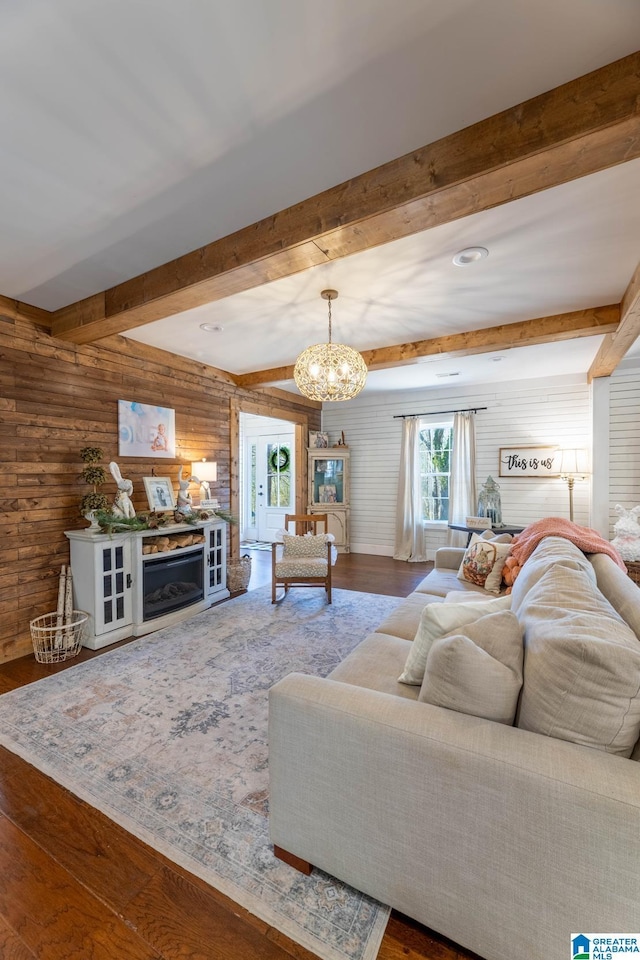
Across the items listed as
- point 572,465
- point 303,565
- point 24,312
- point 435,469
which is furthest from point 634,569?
point 24,312

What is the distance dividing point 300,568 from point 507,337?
9.48 ft

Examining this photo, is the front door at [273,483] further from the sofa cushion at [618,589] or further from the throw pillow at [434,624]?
the throw pillow at [434,624]

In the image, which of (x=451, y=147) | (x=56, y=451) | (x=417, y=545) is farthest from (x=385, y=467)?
(x=451, y=147)

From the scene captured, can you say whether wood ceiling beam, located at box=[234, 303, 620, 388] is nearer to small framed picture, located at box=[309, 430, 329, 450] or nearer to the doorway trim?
the doorway trim

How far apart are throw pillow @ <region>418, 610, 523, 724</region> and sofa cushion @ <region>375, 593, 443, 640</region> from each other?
3.24 ft

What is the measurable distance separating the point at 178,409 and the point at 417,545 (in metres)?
4.05

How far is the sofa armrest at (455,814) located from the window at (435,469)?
5.30 m

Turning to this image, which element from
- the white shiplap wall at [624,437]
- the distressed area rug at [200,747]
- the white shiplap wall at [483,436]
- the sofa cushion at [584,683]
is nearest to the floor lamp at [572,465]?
the white shiplap wall at [483,436]

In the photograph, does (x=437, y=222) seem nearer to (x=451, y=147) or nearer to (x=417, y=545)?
(x=451, y=147)

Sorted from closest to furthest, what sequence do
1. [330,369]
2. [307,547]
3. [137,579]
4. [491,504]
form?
[330,369], [137,579], [307,547], [491,504]

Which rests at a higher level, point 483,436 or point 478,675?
point 483,436

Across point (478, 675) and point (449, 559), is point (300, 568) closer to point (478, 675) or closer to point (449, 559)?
point (449, 559)

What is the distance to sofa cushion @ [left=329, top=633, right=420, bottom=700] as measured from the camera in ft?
5.25

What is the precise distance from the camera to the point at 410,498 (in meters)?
6.25
